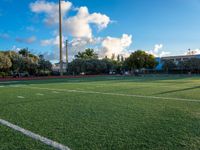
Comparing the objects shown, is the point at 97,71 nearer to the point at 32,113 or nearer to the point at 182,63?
the point at 182,63

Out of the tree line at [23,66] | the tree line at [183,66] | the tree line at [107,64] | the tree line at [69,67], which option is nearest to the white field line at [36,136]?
the tree line at [69,67]

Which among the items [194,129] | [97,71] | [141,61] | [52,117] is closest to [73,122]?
[52,117]

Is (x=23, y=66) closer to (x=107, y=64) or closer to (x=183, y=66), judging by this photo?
(x=107, y=64)

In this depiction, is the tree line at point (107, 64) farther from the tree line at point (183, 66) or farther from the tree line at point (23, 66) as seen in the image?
the tree line at point (23, 66)

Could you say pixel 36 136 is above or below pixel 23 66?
below

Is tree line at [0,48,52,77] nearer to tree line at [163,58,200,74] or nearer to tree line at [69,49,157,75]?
tree line at [69,49,157,75]

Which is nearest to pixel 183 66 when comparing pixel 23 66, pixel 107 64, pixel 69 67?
pixel 107 64

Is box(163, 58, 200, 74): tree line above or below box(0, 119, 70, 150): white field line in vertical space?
above

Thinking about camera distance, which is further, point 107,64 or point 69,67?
point 107,64

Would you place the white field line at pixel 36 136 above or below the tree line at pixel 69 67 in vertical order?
below

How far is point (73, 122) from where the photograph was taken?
5242 millimetres

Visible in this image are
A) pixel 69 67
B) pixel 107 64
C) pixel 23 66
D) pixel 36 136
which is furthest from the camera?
pixel 107 64

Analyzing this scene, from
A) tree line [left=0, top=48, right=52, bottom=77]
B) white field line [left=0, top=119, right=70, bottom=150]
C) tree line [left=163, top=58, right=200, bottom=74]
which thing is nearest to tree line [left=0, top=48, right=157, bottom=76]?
tree line [left=0, top=48, right=52, bottom=77]

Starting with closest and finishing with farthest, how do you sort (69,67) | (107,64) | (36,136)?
(36,136) < (69,67) < (107,64)
